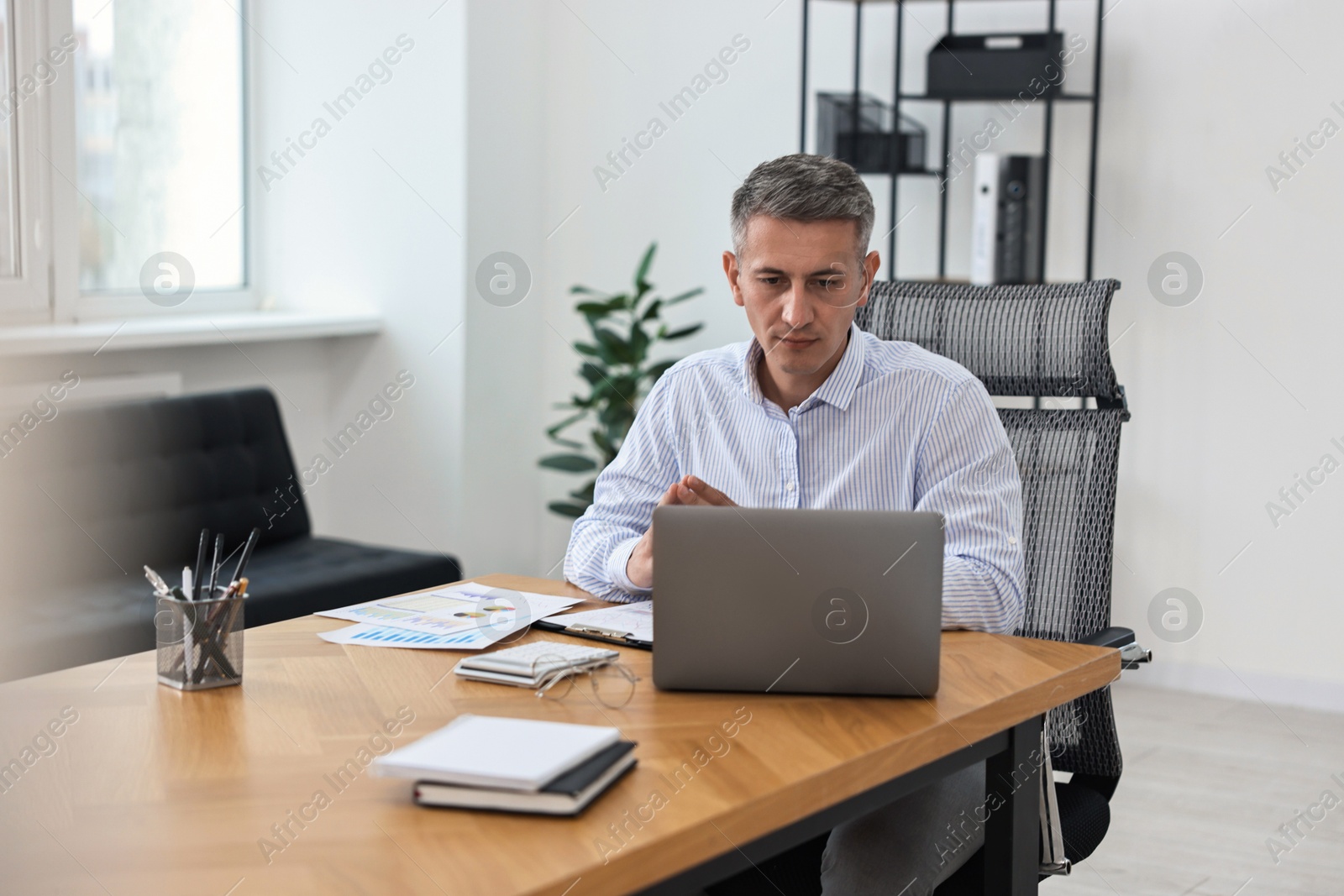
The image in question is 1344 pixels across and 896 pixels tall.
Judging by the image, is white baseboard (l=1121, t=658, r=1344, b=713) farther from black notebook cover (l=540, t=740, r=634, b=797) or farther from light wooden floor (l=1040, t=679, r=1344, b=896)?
black notebook cover (l=540, t=740, r=634, b=797)

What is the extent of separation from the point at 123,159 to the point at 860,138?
6.70ft

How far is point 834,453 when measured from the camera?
1.80 m

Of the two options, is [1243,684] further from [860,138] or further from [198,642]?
[198,642]

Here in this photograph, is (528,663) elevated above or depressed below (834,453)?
below

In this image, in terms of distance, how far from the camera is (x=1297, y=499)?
349cm

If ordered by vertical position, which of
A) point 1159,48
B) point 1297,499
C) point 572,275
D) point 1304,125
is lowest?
point 1297,499

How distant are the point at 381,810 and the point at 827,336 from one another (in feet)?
3.20

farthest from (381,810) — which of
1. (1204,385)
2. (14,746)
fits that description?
(1204,385)

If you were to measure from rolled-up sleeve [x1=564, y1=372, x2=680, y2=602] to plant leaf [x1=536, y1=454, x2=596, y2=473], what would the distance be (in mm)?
1995

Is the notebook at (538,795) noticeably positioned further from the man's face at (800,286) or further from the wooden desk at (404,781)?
the man's face at (800,286)

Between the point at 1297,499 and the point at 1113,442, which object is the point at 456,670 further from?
the point at 1297,499

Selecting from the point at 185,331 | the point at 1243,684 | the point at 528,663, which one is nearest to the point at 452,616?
the point at 528,663

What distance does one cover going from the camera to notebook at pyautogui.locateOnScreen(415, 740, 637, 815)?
97cm

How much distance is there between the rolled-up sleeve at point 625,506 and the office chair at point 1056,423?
377 millimetres
